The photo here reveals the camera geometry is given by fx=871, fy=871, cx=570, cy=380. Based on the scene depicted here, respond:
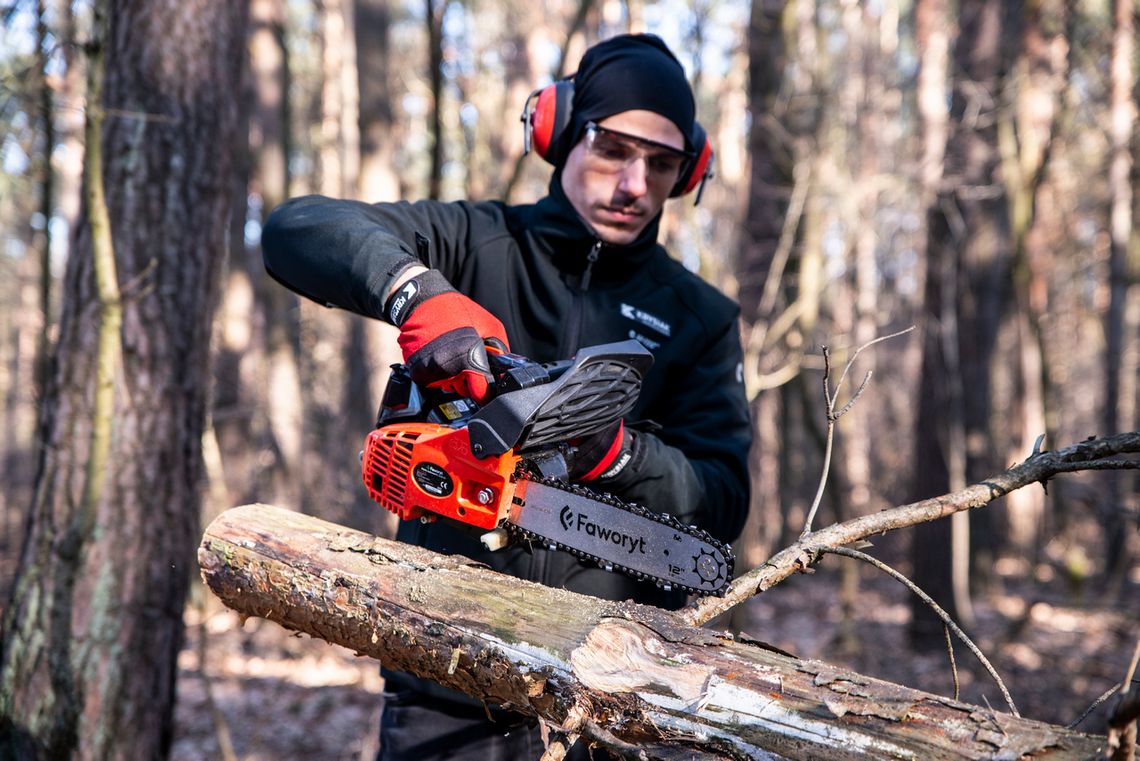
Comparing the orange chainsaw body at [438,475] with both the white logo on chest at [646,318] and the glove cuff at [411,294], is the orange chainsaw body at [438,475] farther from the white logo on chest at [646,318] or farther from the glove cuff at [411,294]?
the white logo on chest at [646,318]

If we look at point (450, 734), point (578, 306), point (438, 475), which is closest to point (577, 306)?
point (578, 306)

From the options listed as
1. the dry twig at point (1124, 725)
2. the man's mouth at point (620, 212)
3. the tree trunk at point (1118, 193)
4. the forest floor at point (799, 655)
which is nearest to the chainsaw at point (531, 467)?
the man's mouth at point (620, 212)

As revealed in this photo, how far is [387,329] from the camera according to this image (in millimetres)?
6359

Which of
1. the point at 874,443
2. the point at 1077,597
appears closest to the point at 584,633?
the point at 1077,597

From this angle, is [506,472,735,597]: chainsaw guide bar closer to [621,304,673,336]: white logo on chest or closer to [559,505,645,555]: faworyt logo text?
[559,505,645,555]: faworyt logo text

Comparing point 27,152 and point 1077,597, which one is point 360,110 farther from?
point 1077,597

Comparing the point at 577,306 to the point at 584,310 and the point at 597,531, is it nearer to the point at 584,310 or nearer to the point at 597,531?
the point at 584,310

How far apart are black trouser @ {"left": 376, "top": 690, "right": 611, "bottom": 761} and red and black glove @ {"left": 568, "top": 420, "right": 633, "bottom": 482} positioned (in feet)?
2.17

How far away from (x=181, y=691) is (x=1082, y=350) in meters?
29.4

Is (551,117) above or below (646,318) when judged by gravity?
above

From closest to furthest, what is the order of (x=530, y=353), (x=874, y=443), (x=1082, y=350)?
(x=530, y=353)
(x=874, y=443)
(x=1082, y=350)

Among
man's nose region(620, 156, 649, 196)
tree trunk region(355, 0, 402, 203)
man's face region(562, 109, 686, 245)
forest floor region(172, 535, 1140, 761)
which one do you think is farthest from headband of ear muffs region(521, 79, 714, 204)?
tree trunk region(355, 0, 402, 203)

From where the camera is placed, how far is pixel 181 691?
20.6 feet

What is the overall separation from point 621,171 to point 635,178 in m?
0.06
